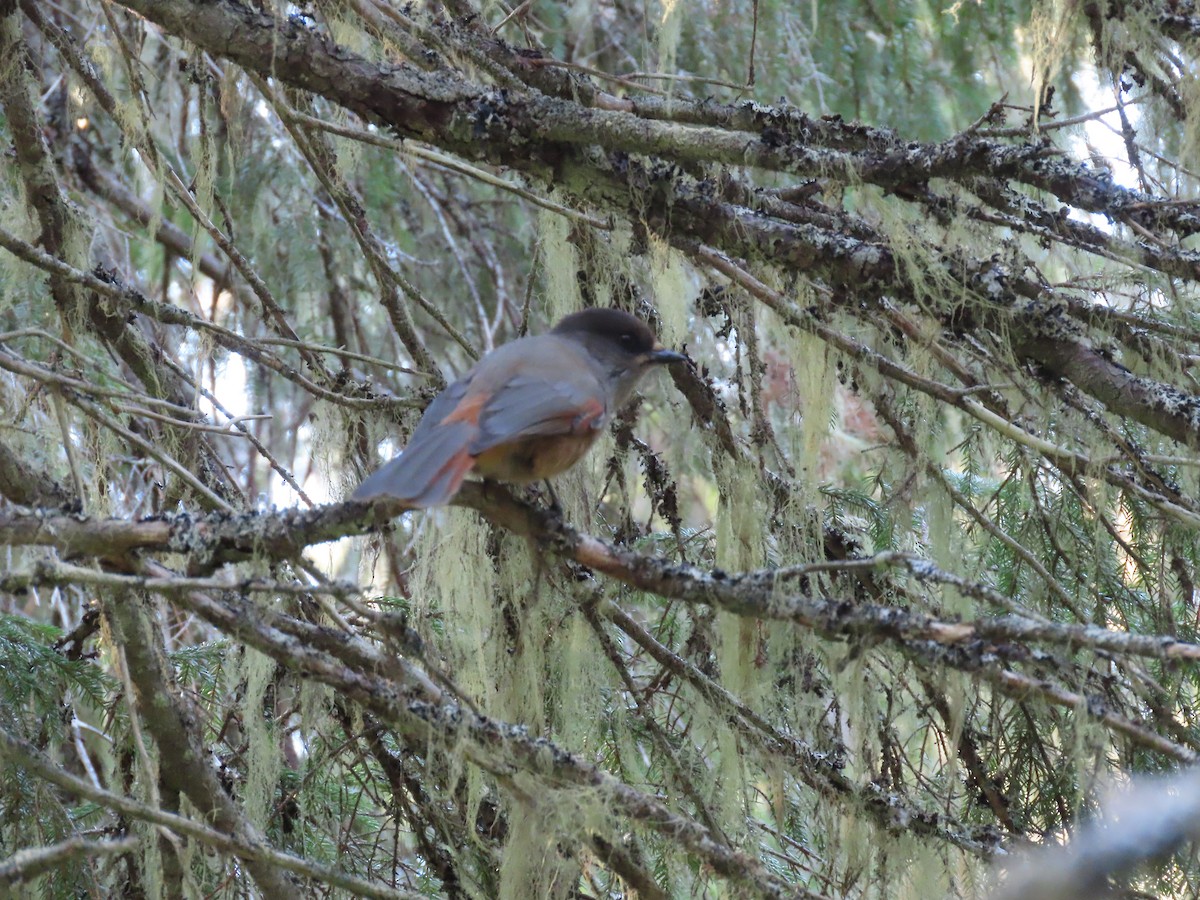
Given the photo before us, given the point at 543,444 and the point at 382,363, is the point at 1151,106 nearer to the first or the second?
the point at 543,444

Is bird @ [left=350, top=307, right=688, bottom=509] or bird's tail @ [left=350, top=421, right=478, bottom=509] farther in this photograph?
bird @ [left=350, top=307, right=688, bottom=509]

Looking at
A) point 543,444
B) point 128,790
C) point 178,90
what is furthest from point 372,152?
point 128,790

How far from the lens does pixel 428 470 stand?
2.81 m

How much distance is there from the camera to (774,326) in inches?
150

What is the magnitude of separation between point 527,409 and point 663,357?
0.63 m

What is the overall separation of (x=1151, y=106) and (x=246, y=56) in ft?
8.69

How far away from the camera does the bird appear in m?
2.81

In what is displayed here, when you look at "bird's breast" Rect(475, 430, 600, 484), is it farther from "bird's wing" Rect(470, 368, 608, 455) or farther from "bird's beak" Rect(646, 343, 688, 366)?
"bird's beak" Rect(646, 343, 688, 366)

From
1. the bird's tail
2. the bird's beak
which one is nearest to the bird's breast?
the bird's tail

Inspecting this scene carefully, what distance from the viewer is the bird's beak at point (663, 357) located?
368cm

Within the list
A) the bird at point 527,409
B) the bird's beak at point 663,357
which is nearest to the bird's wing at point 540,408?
the bird at point 527,409

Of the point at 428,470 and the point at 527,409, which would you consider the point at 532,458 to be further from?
the point at 428,470

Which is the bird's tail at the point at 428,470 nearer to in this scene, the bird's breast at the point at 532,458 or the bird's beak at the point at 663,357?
the bird's breast at the point at 532,458

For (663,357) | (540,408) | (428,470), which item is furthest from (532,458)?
(663,357)
